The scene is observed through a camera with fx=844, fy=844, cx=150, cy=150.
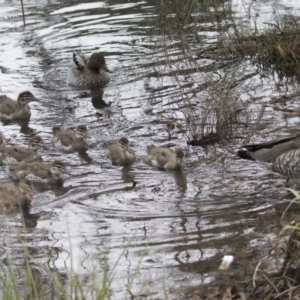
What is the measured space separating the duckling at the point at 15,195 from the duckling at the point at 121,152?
1334 millimetres

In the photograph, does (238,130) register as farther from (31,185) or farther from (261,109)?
(31,185)

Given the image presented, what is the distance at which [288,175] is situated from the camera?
322 inches

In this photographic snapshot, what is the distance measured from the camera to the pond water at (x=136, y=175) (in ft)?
21.1

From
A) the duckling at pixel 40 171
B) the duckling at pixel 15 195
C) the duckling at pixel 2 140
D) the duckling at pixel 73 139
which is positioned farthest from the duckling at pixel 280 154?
the duckling at pixel 2 140

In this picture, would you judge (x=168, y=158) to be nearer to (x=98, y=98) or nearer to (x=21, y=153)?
(x=21, y=153)

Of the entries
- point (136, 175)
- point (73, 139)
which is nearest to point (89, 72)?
point (73, 139)

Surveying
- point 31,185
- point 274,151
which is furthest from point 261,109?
point 31,185

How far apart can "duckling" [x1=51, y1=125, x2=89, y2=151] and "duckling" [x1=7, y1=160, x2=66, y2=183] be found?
28.0 inches

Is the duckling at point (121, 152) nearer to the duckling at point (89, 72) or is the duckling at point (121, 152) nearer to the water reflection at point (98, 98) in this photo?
the water reflection at point (98, 98)

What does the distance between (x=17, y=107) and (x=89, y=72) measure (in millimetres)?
1961

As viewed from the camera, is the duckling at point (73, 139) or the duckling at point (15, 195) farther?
the duckling at point (73, 139)

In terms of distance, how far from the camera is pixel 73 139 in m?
10.0

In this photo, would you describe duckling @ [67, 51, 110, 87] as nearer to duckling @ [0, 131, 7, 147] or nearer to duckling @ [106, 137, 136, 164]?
duckling @ [0, 131, 7, 147]

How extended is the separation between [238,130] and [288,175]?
1935mm
